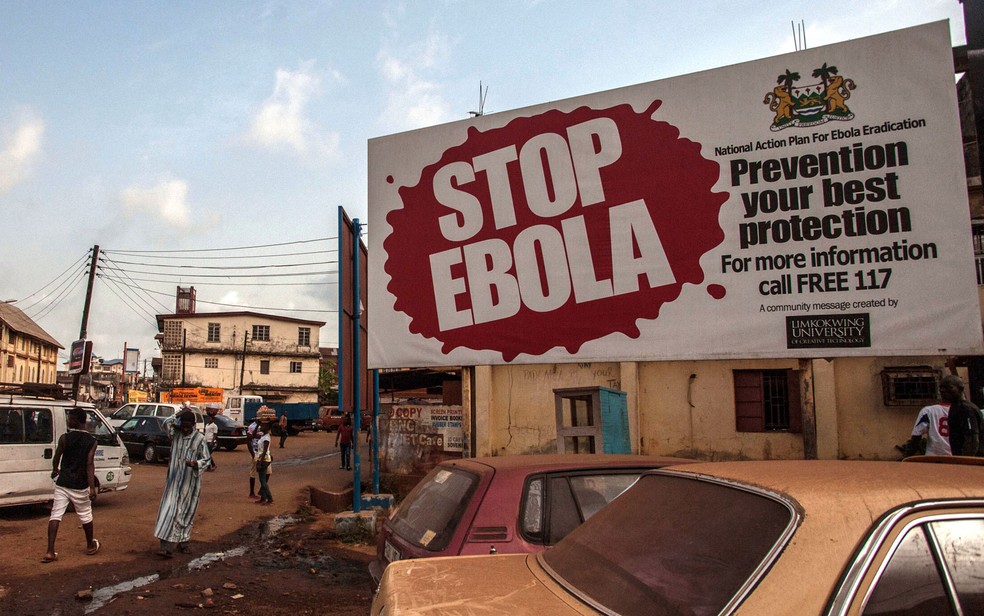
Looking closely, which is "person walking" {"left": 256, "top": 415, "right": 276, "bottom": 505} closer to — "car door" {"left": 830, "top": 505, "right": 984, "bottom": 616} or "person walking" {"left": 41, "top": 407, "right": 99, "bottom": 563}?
"person walking" {"left": 41, "top": 407, "right": 99, "bottom": 563}

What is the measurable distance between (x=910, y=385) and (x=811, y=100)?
600 centimetres

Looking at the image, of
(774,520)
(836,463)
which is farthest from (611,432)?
(774,520)

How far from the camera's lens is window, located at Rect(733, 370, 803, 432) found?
12.1 m

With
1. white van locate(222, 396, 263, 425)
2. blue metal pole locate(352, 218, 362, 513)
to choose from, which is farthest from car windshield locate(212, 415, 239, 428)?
blue metal pole locate(352, 218, 362, 513)

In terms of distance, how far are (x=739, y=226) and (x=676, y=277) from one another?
988 millimetres

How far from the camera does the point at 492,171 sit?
980 cm

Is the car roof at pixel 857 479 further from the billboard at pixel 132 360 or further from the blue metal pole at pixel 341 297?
the billboard at pixel 132 360

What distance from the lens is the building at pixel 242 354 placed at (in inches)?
2151

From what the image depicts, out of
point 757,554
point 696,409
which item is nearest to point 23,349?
point 696,409

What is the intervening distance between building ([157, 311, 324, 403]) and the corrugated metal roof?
8.70 m

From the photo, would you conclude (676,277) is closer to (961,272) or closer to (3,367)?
(961,272)

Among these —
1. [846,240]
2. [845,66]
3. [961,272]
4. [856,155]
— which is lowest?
[961,272]

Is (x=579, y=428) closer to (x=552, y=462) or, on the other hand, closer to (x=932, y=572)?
(x=552, y=462)

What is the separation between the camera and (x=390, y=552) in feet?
13.7
